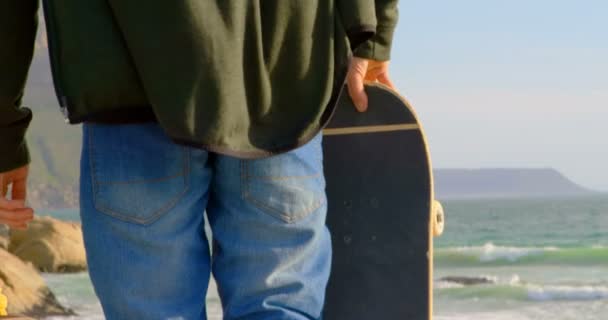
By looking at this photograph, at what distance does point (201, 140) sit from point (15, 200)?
0.56 metres

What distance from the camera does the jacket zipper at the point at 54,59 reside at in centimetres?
173

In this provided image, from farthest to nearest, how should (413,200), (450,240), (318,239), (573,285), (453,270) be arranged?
(450,240)
(453,270)
(573,285)
(413,200)
(318,239)

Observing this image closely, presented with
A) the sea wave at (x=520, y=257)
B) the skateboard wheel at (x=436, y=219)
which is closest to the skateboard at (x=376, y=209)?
the skateboard wheel at (x=436, y=219)

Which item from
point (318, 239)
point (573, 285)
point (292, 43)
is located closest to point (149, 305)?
point (318, 239)

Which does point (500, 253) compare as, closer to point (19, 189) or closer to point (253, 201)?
point (19, 189)

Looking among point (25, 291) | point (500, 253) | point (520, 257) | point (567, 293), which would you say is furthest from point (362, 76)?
point (500, 253)

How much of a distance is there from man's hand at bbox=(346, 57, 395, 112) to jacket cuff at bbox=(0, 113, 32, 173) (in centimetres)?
66

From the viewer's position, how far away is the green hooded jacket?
5.36ft

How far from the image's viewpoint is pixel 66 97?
1.72 meters

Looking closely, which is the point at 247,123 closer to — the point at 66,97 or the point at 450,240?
the point at 66,97

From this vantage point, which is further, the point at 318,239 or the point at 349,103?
the point at 349,103

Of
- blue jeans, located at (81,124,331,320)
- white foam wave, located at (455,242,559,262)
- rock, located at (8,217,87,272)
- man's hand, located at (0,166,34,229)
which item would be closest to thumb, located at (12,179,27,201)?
man's hand, located at (0,166,34,229)

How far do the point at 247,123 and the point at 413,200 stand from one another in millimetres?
735

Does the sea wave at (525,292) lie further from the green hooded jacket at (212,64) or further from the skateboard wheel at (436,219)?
the green hooded jacket at (212,64)
